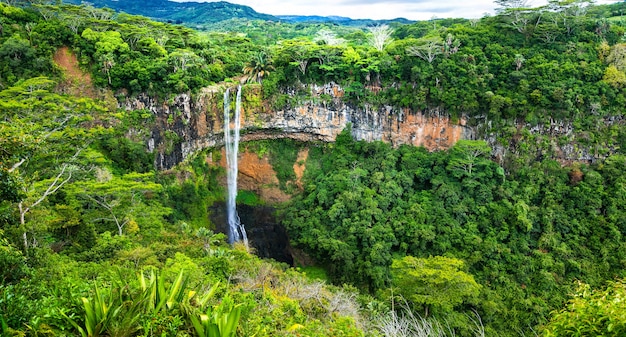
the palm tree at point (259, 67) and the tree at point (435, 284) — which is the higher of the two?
the palm tree at point (259, 67)

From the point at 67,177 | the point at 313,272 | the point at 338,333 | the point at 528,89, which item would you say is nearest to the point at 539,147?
the point at 528,89

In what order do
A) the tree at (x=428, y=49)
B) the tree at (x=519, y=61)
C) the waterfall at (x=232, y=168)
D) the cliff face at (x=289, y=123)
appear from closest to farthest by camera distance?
the tree at (x=519, y=61)
the cliff face at (x=289, y=123)
the tree at (x=428, y=49)
the waterfall at (x=232, y=168)

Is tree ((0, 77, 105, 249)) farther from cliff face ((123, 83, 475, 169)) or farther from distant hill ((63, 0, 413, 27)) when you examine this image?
distant hill ((63, 0, 413, 27))

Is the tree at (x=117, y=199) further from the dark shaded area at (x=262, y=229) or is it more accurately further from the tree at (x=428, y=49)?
the tree at (x=428, y=49)

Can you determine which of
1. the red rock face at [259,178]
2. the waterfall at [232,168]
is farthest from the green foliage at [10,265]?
the red rock face at [259,178]

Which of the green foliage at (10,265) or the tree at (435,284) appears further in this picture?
the tree at (435,284)

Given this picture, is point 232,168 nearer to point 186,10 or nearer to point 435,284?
point 435,284

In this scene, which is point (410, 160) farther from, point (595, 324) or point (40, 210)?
point (595, 324)
